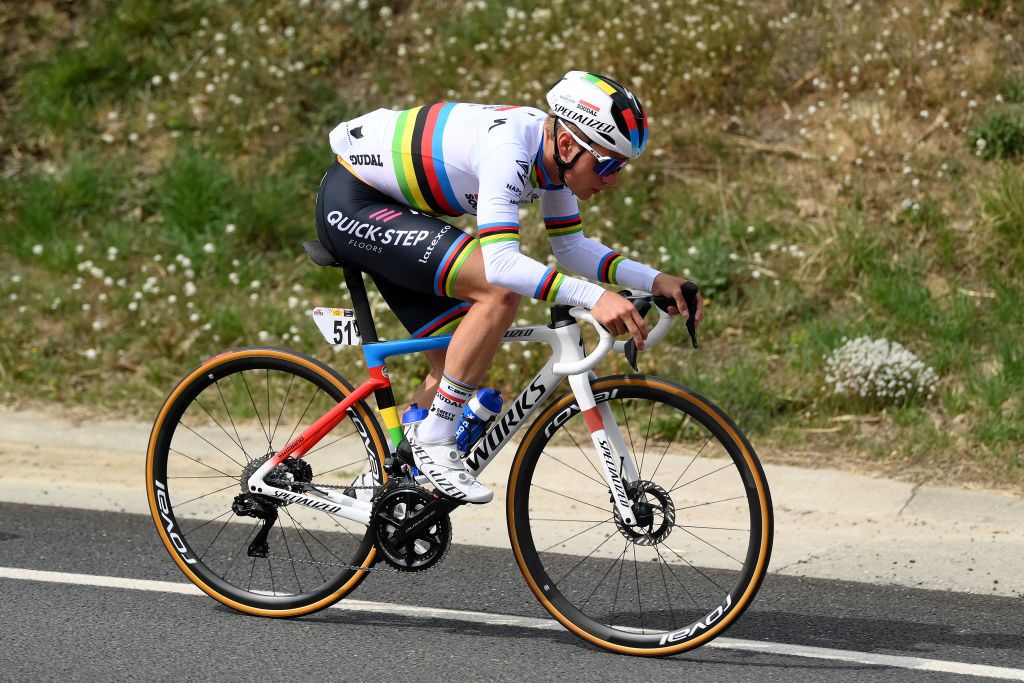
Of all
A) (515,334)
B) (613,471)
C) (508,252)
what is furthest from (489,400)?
(508,252)

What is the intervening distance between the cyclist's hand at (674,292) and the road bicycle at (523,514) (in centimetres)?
5

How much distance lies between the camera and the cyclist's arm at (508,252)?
4.11 metres

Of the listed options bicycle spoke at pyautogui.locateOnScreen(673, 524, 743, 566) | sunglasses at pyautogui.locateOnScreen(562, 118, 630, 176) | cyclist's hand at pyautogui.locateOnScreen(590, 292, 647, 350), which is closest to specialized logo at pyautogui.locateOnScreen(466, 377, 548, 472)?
cyclist's hand at pyautogui.locateOnScreen(590, 292, 647, 350)

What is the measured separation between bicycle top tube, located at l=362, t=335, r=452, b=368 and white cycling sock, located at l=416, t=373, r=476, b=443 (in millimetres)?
127

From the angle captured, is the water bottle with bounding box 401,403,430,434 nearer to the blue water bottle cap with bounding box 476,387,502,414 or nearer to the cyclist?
the cyclist

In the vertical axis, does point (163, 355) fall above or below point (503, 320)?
below

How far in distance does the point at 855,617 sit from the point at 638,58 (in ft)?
19.0

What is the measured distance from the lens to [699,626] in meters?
4.36

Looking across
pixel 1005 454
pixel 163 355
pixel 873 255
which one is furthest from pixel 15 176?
pixel 1005 454

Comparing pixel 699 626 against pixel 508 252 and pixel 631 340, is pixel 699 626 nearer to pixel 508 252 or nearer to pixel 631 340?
pixel 631 340

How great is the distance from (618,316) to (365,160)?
1155 mm

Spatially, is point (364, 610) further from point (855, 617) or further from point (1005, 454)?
point (1005, 454)

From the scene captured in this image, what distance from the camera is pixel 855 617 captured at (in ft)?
15.8

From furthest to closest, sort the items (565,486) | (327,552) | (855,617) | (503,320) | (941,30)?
1. (941,30)
2. (565,486)
3. (327,552)
4. (855,617)
5. (503,320)
